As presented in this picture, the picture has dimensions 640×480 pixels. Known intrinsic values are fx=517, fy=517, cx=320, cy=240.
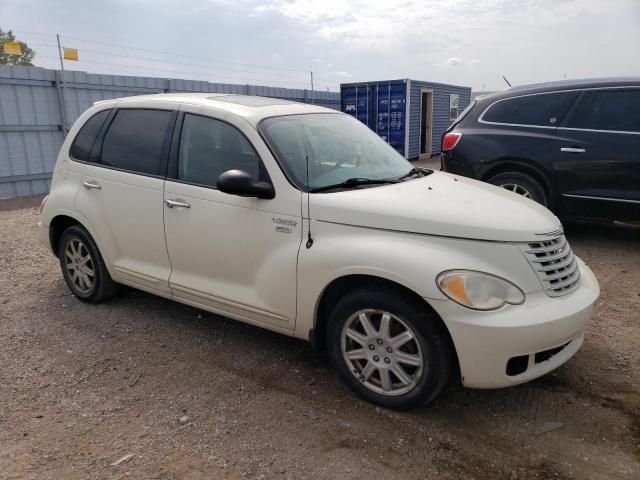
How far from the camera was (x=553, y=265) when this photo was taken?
293 cm

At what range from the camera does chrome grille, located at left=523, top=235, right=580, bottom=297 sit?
9.30 ft

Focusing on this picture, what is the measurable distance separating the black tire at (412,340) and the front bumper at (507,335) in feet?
0.33

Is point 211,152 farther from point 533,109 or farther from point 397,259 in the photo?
point 533,109

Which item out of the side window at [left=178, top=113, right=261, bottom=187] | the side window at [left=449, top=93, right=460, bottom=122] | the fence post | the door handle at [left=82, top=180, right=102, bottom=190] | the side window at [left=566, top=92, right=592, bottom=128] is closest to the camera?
the side window at [left=178, top=113, right=261, bottom=187]

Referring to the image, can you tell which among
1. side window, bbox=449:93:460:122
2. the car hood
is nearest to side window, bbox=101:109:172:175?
the car hood

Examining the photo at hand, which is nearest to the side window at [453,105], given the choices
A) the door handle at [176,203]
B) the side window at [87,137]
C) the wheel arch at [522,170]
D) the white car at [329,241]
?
the wheel arch at [522,170]

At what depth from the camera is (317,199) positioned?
3.19 m

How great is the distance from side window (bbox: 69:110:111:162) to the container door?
12.4 m

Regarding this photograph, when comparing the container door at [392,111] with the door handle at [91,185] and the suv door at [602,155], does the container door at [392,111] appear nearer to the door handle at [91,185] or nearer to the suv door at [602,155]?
the suv door at [602,155]

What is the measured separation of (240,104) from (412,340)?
2116mm

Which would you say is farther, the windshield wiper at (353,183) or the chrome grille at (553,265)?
the windshield wiper at (353,183)

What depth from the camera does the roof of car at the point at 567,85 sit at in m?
5.93

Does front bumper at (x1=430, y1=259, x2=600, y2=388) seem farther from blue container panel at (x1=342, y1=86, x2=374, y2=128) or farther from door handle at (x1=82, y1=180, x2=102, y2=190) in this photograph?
blue container panel at (x1=342, y1=86, x2=374, y2=128)

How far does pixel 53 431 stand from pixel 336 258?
1.89m
